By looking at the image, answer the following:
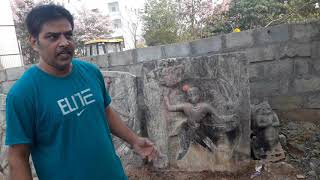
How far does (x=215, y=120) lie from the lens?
2824 mm

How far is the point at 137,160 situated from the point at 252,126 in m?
1.20

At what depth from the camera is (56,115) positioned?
133 centimetres

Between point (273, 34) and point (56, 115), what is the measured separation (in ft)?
9.55

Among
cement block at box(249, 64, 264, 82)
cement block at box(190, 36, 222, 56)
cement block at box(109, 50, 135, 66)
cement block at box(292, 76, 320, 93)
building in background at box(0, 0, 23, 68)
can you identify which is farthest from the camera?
building in background at box(0, 0, 23, 68)

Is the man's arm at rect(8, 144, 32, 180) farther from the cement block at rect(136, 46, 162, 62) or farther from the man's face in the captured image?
the cement block at rect(136, 46, 162, 62)

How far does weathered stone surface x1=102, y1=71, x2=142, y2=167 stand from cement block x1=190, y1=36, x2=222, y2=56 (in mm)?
1161

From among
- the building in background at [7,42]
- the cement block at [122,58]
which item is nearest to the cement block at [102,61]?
the cement block at [122,58]

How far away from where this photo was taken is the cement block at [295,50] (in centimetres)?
345

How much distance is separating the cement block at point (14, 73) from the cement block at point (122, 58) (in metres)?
1.66

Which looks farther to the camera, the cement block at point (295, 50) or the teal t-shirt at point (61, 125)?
the cement block at point (295, 50)

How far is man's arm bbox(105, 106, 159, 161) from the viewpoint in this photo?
65.5 inches

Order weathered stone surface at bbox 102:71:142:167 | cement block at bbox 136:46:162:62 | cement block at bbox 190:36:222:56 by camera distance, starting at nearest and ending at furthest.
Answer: weathered stone surface at bbox 102:71:142:167
cement block at bbox 190:36:222:56
cement block at bbox 136:46:162:62

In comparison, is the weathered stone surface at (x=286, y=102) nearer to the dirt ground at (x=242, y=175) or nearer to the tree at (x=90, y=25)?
the dirt ground at (x=242, y=175)

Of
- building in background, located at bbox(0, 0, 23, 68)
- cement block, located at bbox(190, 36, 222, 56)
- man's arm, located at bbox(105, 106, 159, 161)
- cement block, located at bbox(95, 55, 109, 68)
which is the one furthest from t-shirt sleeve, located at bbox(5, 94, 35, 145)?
building in background, located at bbox(0, 0, 23, 68)
